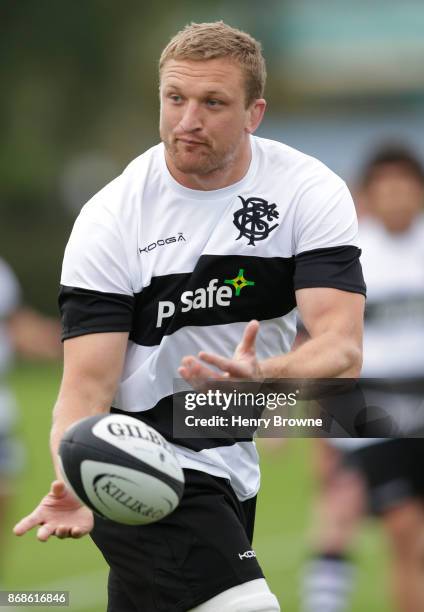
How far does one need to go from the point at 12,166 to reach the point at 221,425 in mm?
33280

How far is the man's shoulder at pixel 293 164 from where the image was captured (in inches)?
216

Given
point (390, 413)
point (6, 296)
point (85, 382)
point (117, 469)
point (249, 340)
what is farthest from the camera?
point (6, 296)

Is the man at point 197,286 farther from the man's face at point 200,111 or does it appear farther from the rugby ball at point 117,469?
the rugby ball at point 117,469

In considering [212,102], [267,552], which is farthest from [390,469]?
[212,102]

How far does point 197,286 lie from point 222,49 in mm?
901

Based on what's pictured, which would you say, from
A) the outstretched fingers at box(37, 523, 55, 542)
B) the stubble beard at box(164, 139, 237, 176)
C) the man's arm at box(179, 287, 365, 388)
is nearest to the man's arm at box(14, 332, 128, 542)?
the outstretched fingers at box(37, 523, 55, 542)

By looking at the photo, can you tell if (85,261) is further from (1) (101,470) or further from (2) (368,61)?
(2) (368,61)

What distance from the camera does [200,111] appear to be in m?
5.23

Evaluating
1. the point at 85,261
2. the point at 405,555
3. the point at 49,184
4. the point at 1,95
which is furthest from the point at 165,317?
the point at 1,95

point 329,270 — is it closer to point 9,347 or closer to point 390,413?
point 390,413

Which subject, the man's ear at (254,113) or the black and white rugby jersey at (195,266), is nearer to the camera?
the black and white rugby jersey at (195,266)

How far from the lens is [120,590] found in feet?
18.1

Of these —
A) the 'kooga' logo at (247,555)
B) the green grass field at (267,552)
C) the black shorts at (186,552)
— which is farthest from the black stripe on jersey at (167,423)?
the green grass field at (267,552)

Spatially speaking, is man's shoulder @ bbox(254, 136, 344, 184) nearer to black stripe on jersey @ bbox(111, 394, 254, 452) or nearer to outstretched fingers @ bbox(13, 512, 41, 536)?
black stripe on jersey @ bbox(111, 394, 254, 452)
